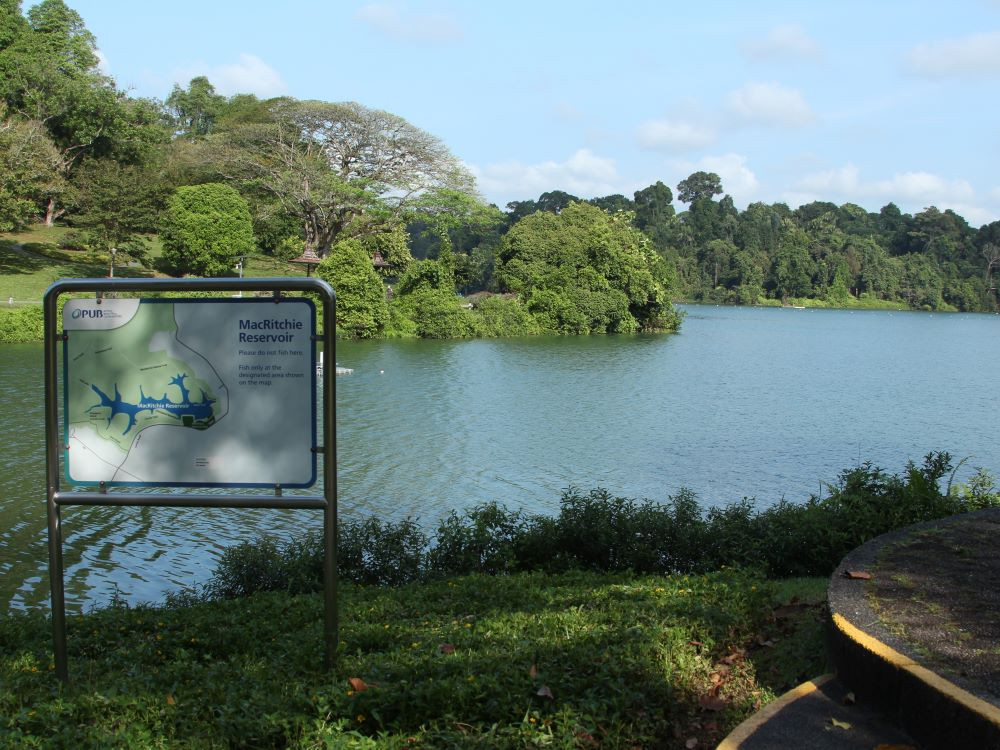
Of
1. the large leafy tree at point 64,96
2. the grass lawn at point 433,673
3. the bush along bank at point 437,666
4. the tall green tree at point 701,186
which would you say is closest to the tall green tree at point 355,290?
the large leafy tree at point 64,96

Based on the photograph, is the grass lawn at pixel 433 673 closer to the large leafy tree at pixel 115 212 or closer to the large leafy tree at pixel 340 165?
the large leafy tree at pixel 115 212

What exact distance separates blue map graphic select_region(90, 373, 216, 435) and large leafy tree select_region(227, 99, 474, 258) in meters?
43.8

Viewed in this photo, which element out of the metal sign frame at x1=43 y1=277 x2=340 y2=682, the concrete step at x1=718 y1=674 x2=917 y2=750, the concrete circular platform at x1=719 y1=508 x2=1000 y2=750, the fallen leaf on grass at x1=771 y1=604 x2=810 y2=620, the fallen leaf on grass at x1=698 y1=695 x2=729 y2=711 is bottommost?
the fallen leaf on grass at x1=771 y1=604 x2=810 y2=620

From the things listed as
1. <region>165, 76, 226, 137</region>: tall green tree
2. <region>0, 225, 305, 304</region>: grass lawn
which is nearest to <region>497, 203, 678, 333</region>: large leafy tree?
<region>0, 225, 305, 304</region>: grass lawn

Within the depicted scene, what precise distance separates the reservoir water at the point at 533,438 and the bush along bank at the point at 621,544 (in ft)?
7.23

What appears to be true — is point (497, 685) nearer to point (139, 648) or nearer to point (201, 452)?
point (201, 452)

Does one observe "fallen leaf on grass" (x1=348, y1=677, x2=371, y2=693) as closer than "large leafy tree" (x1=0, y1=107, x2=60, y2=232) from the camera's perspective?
Yes

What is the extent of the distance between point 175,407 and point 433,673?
5.57 ft

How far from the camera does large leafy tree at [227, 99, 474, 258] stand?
47.6 m

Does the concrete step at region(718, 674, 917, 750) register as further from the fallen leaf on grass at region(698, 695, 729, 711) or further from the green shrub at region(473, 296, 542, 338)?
the green shrub at region(473, 296, 542, 338)

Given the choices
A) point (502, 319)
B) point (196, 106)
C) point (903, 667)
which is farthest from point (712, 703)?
point (196, 106)

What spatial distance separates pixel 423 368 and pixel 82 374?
2687cm

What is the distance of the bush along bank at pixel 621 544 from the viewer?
7719 mm

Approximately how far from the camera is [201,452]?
4223 millimetres
